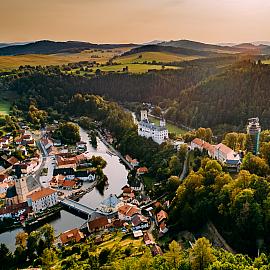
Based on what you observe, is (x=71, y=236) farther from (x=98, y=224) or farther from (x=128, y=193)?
(x=128, y=193)

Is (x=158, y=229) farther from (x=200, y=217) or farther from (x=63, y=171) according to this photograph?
(x=63, y=171)

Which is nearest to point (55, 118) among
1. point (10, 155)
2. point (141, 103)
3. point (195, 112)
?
point (141, 103)

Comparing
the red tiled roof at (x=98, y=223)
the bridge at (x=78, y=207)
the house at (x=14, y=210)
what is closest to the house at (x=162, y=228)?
the red tiled roof at (x=98, y=223)

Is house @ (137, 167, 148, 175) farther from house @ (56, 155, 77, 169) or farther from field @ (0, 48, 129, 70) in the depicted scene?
field @ (0, 48, 129, 70)

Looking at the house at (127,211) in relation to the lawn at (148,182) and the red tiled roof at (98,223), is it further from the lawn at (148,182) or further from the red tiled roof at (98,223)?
the lawn at (148,182)

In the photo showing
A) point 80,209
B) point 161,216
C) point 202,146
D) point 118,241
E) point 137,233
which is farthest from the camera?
point 202,146

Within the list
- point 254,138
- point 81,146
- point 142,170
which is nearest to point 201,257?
point 254,138
